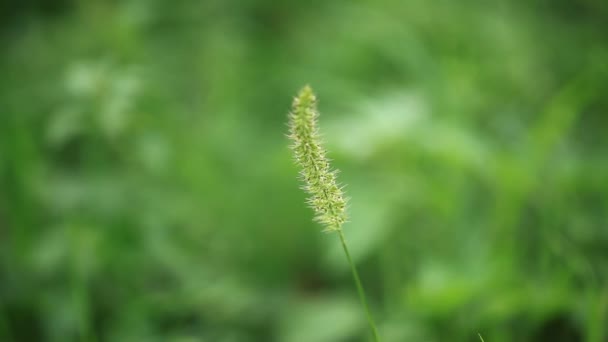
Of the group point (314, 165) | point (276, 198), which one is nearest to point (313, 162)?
point (314, 165)

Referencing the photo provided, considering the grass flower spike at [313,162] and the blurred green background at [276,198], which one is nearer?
the grass flower spike at [313,162]

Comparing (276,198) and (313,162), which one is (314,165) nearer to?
(313,162)

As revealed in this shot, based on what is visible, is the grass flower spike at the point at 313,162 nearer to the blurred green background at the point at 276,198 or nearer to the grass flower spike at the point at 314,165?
the grass flower spike at the point at 314,165

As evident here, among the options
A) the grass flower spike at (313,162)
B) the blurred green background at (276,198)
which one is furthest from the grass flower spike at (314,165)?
the blurred green background at (276,198)

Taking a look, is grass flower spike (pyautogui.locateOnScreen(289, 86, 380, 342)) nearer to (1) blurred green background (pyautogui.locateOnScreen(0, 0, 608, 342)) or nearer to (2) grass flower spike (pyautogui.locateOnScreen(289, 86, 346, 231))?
(2) grass flower spike (pyautogui.locateOnScreen(289, 86, 346, 231))

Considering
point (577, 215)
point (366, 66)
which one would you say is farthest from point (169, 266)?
point (366, 66)

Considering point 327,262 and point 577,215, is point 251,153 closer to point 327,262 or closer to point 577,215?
point 327,262
